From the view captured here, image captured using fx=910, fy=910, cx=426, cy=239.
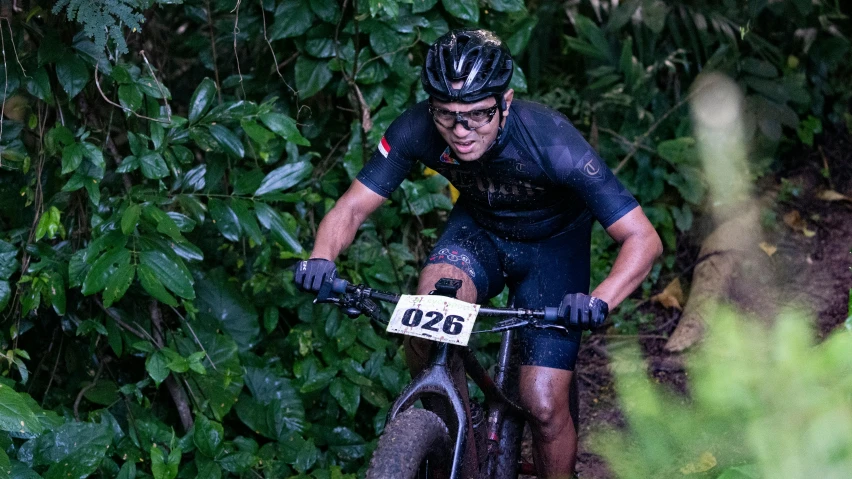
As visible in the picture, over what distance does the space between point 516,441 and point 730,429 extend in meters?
2.27

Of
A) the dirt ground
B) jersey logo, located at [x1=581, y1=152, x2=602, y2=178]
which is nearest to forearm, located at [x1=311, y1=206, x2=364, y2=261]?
jersey logo, located at [x1=581, y1=152, x2=602, y2=178]

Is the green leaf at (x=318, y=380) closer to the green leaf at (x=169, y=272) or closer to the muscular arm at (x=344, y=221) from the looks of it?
the green leaf at (x=169, y=272)

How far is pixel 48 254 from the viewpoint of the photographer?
3635 mm

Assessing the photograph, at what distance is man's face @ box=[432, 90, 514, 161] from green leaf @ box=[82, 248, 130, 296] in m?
1.30

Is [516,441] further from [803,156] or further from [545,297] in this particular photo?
[803,156]

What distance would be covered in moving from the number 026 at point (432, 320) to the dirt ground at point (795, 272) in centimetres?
164

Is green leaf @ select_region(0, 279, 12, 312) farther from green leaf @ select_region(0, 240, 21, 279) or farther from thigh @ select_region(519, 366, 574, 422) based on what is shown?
thigh @ select_region(519, 366, 574, 422)

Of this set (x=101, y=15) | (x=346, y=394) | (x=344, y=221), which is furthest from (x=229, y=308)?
(x=101, y=15)

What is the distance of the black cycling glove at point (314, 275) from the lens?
9.24ft

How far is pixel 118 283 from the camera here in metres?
3.34

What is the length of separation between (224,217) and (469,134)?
4.22ft

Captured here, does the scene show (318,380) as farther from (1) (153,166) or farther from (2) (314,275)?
(2) (314,275)

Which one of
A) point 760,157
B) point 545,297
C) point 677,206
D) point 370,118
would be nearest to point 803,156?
point 760,157

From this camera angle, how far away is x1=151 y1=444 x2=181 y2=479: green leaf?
11.3 feet
